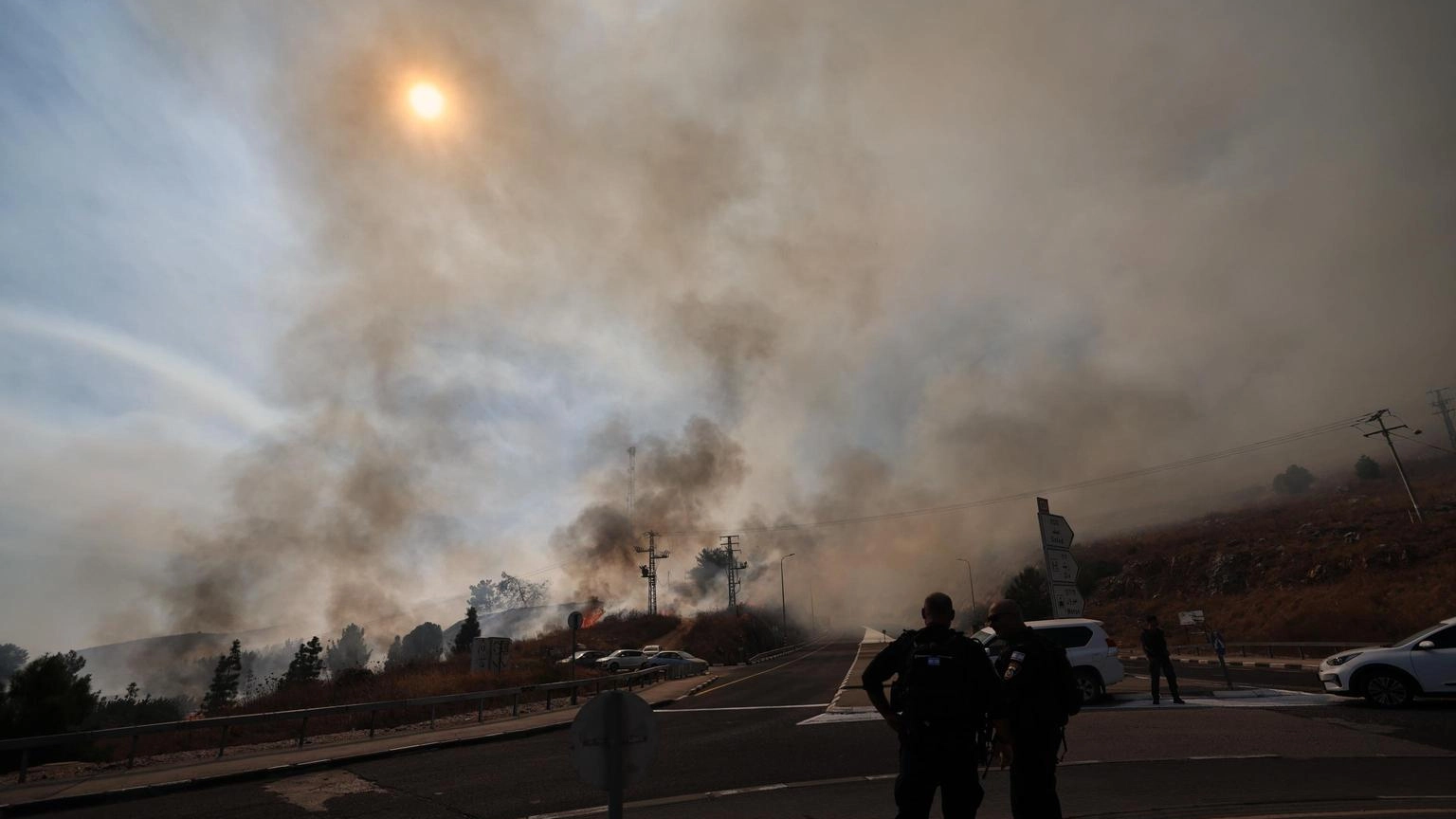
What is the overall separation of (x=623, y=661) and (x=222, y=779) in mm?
33542

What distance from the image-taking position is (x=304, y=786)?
860cm

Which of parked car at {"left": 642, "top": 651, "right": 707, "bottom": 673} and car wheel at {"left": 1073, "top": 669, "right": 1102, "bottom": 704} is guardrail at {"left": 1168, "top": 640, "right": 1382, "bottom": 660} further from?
parked car at {"left": 642, "top": 651, "right": 707, "bottom": 673}

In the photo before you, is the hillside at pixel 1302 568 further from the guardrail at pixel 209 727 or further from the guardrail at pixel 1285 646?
the guardrail at pixel 209 727

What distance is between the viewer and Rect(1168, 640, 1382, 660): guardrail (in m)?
22.7

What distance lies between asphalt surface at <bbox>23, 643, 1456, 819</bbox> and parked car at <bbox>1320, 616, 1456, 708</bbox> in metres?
0.27

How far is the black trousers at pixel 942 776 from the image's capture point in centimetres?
367

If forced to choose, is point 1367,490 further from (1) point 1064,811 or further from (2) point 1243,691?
(1) point 1064,811

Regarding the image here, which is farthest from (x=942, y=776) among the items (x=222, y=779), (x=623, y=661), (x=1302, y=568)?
(x=1302, y=568)

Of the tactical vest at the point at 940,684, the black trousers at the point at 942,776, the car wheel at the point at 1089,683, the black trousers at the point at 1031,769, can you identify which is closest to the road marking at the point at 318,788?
the black trousers at the point at 942,776

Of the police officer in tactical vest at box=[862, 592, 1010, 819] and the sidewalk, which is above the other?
the police officer in tactical vest at box=[862, 592, 1010, 819]

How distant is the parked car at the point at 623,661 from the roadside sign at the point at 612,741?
38014 mm

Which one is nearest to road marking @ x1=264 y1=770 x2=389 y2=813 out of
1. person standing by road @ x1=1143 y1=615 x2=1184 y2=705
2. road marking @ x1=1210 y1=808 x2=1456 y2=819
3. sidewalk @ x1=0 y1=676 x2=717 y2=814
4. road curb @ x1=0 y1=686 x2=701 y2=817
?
road curb @ x1=0 y1=686 x2=701 y2=817

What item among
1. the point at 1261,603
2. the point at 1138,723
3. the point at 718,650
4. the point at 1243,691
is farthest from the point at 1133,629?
the point at 1138,723

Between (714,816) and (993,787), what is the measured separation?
3089mm
